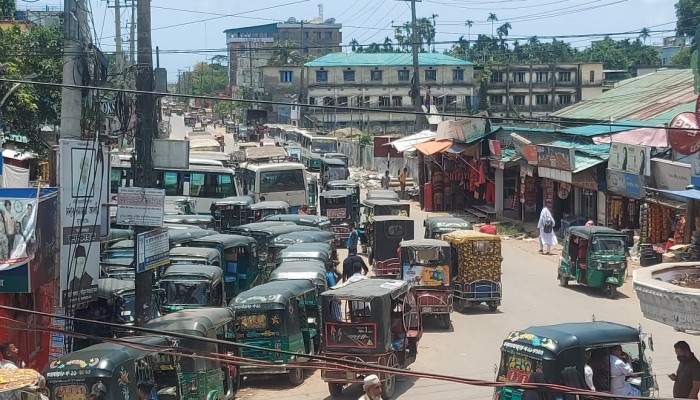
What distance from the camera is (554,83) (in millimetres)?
90375

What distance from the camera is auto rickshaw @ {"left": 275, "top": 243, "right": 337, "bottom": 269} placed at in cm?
2303

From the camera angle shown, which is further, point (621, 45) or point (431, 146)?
point (621, 45)

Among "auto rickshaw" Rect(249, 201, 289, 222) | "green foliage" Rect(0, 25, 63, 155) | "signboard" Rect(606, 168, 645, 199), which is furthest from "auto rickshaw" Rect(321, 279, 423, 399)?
"auto rickshaw" Rect(249, 201, 289, 222)

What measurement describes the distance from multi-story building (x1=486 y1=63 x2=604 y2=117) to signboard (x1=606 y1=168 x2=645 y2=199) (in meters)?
58.2

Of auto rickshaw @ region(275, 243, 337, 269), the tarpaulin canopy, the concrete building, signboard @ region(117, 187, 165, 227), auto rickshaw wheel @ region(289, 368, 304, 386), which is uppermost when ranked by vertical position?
the concrete building

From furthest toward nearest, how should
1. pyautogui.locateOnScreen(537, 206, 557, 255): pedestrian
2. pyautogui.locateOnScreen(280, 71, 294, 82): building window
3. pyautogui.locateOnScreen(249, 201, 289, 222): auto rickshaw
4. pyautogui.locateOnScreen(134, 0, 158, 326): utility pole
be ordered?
pyautogui.locateOnScreen(280, 71, 294, 82): building window → pyautogui.locateOnScreen(249, 201, 289, 222): auto rickshaw → pyautogui.locateOnScreen(537, 206, 557, 255): pedestrian → pyautogui.locateOnScreen(134, 0, 158, 326): utility pole

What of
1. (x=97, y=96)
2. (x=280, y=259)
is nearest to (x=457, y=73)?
(x=280, y=259)

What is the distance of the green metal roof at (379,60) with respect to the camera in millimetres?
95625

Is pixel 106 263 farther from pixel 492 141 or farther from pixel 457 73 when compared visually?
pixel 457 73

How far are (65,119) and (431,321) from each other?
32.1ft

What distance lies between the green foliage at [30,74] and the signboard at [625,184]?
17.6 metres

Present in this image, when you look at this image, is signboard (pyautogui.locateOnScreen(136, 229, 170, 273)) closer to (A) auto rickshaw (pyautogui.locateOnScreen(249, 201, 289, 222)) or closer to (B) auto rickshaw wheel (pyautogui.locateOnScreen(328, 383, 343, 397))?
(B) auto rickshaw wheel (pyautogui.locateOnScreen(328, 383, 343, 397))

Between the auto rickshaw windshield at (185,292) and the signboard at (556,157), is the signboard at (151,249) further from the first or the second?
the signboard at (556,157)

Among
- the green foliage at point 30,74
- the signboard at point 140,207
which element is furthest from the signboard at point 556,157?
the signboard at point 140,207
